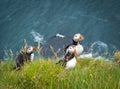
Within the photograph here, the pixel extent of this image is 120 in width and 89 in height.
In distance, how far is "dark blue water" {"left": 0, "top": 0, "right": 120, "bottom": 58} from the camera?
60.1 m

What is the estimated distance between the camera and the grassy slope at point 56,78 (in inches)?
296

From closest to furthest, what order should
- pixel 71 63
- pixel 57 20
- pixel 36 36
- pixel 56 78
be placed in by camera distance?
pixel 56 78 < pixel 71 63 < pixel 36 36 < pixel 57 20

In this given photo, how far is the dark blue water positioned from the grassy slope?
48.1 meters

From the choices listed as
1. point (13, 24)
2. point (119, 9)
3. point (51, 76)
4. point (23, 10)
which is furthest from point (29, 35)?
point (51, 76)

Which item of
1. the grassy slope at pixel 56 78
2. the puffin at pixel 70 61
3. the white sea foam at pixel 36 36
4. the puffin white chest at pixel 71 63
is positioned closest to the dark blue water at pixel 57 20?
the white sea foam at pixel 36 36

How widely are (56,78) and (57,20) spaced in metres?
58.7

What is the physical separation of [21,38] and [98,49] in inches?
567

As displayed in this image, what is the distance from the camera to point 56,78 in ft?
26.4

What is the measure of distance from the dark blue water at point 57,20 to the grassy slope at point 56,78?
48.1m

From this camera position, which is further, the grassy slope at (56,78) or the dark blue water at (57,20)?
the dark blue water at (57,20)

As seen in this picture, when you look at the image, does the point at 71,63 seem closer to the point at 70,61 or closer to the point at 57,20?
the point at 70,61

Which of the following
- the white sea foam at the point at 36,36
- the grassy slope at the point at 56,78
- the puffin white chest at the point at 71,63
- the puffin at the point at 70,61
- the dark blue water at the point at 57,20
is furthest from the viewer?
the white sea foam at the point at 36,36

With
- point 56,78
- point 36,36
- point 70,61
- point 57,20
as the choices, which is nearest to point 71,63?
point 70,61

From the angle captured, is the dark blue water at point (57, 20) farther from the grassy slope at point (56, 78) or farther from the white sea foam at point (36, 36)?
the grassy slope at point (56, 78)
